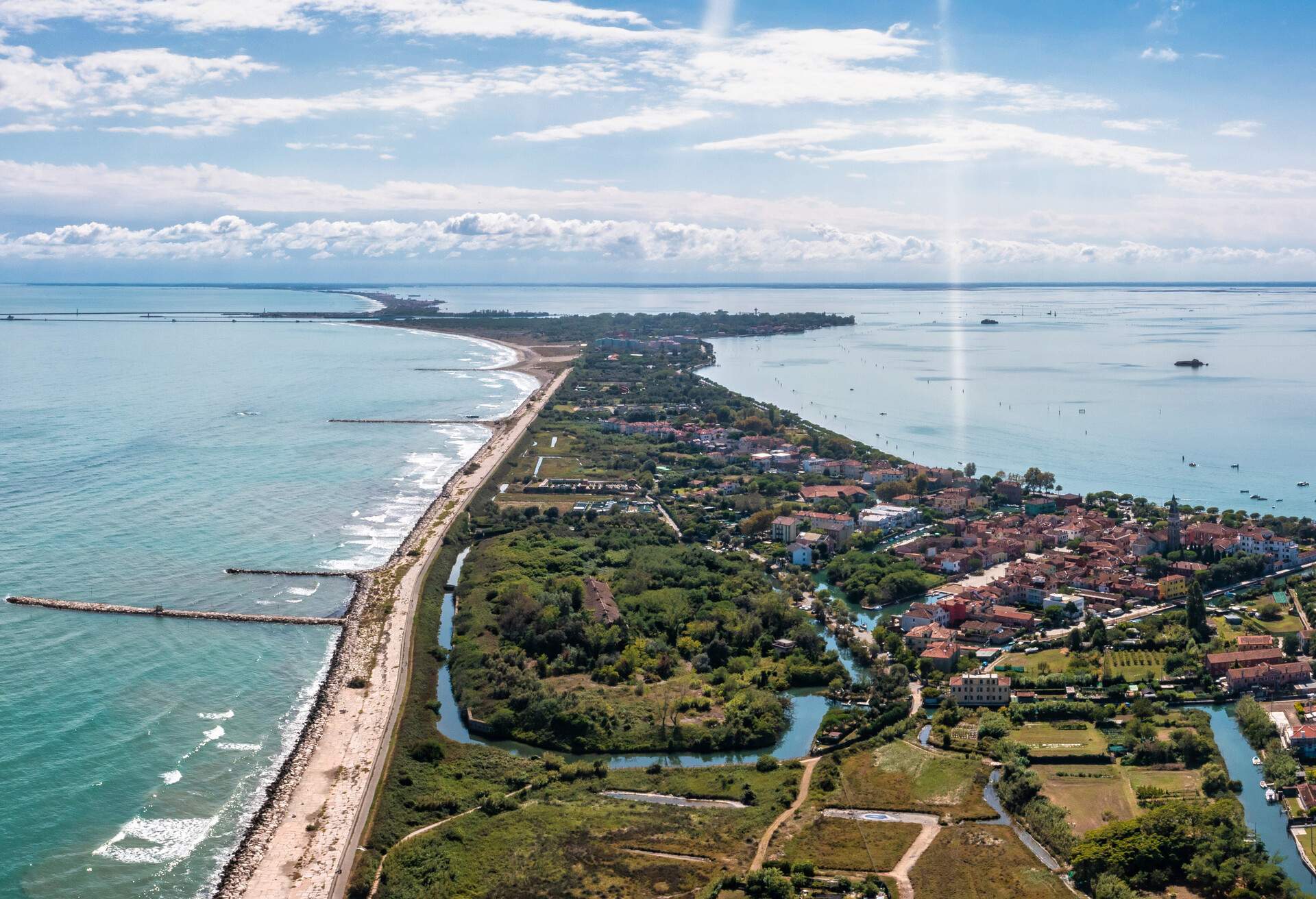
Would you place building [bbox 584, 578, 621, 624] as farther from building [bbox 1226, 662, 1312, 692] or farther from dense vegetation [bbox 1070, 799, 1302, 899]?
building [bbox 1226, 662, 1312, 692]

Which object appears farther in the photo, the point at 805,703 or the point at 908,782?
the point at 805,703

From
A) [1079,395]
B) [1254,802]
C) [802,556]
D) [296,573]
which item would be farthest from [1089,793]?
[1079,395]

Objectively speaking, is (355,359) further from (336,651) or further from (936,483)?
(336,651)

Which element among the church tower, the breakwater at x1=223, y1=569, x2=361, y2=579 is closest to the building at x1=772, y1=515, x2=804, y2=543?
the church tower

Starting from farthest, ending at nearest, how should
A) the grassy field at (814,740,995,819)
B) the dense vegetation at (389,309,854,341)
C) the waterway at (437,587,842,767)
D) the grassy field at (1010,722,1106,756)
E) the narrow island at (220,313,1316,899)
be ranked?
the dense vegetation at (389,309,854,341)
the waterway at (437,587,842,767)
the grassy field at (1010,722,1106,756)
the grassy field at (814,740,995,819)
the narrow island at (220,313,1316,899)

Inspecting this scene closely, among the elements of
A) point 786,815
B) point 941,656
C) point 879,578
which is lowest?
point 786,815

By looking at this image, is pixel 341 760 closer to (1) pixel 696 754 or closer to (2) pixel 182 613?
(1) pixel 696 754

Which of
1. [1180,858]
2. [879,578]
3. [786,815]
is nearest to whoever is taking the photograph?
[1180,858]
